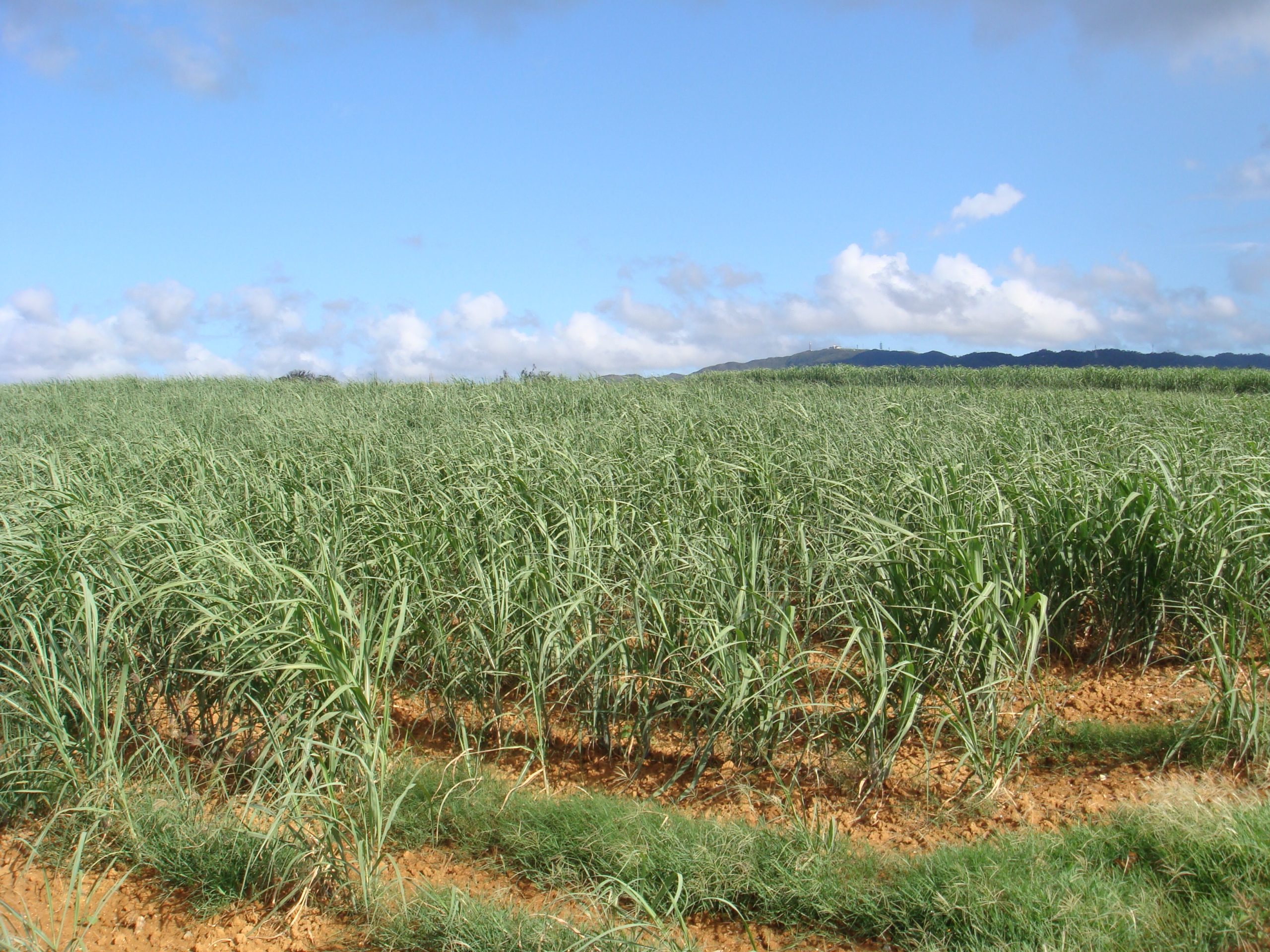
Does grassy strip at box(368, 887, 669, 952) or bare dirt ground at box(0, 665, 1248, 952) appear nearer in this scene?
grassy strip at box(368, 887, 669, 952)

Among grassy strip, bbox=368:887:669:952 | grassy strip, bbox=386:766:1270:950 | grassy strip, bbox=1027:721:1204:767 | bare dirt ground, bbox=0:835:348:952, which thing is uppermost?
grassy strip, bbox=1027:721:1204:767

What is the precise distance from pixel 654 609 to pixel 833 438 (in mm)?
2673

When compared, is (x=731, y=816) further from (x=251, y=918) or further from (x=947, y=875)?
(x=251, y=918)

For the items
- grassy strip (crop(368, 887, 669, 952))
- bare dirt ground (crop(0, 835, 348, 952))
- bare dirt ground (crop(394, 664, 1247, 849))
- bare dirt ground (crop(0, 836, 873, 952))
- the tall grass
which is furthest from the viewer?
the tall grass

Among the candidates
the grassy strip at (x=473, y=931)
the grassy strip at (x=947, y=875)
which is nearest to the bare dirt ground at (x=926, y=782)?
the grassy strip at (x=947, y=875)

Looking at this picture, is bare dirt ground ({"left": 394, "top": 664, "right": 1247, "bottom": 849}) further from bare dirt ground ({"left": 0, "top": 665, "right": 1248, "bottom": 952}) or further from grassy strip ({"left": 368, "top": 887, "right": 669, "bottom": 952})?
grassy strip ({"left": 368, "top": 887, "right": 669, "bottom": 952})

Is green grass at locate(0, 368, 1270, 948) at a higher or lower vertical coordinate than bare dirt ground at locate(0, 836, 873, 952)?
higher

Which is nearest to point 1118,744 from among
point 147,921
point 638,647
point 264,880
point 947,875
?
point 947,875

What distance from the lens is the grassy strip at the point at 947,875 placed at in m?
1.98

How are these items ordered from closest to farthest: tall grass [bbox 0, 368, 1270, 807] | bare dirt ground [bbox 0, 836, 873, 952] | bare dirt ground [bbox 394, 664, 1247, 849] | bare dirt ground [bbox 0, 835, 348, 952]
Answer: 1. bare dirt ground [bbox 0, 836, 873, 952]
2. bare dirt ground [bbox 0, 835, 348, 952]
3. bare dirt ground [bbox 394, 664, 1247, 849]
4. tall grass [bbox 0, 368, 1270, 807]

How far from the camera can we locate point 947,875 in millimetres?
2166

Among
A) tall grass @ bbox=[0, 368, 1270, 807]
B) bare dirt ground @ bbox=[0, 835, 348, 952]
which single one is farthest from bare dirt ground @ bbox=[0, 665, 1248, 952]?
tall grass @ bbox=[0, 368, 1270, 807]

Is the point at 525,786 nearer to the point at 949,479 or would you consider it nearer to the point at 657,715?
the point at 657,715

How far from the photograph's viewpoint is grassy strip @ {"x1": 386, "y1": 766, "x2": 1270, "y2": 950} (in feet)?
6.51
